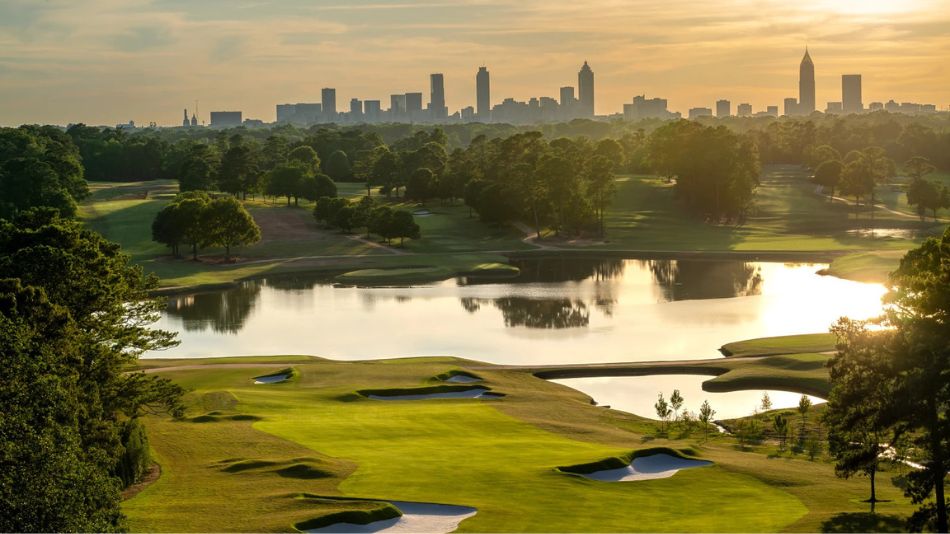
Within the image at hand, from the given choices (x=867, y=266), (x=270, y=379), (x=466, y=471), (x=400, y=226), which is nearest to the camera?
(x=466, y=471)

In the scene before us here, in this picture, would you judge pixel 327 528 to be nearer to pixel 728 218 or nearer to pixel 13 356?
pixel 13 356

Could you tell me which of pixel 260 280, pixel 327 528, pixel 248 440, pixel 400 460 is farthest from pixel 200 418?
pixel 260 280

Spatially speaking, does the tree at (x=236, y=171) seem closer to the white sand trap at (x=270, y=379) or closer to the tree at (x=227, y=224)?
the tree at (x=227, y=224)

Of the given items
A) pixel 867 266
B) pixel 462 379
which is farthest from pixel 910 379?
pixel 867 266

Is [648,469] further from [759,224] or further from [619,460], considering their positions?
[759,224]

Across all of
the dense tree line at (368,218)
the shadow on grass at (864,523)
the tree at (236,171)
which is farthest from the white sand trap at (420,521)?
the tree at (236,171)
